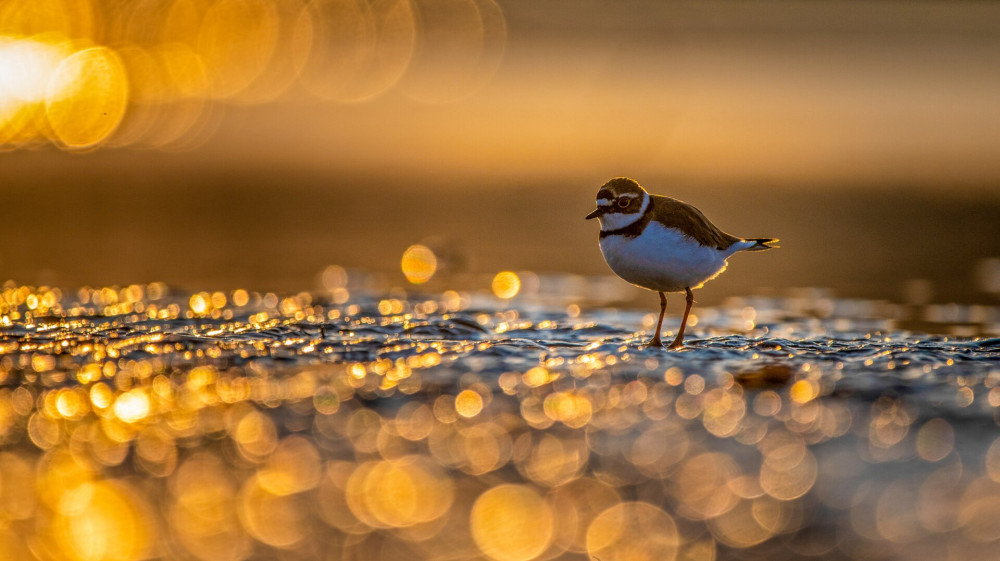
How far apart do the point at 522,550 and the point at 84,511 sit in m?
2.20

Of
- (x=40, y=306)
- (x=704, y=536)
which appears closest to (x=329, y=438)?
(x=704, y=536)

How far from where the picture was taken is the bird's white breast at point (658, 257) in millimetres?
9108

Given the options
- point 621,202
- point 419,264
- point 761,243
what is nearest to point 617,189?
point 621,202

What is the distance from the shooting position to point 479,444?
246 inches

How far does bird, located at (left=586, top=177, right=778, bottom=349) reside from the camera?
9125mm

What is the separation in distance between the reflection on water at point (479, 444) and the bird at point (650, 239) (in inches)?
25.9

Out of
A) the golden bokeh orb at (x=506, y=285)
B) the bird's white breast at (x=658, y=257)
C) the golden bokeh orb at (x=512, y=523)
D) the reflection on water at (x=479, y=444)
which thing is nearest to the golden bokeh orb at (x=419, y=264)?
the golden bokeh orb at (x=506, y=285)

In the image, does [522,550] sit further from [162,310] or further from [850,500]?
[162,310]

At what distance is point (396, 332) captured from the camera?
935cm

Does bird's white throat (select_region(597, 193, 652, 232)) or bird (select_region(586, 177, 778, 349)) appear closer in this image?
bird (select_region(586, 177, 778, 349))

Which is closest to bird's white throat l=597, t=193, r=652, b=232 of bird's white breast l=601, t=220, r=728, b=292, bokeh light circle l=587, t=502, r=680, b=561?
bird's white breast l=601, t=220, r=728, b=292

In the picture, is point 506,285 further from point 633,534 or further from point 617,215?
point 633,534

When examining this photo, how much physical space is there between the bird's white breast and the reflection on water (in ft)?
2.08

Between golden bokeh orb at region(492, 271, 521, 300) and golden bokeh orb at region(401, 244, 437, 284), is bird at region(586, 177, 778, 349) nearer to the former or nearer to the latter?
golden bokeh orb at region(492, 271, 521, 300)
